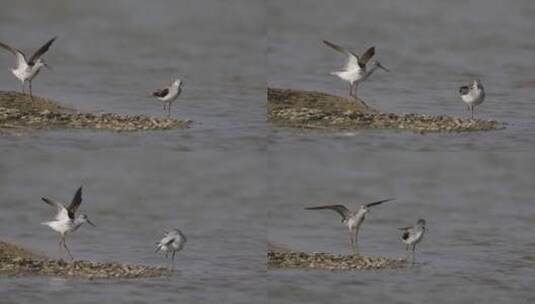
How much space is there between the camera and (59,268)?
868 cm

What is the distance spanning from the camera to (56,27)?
8.67m

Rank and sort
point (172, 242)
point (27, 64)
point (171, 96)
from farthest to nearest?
point (171, 96)
point (172, 242)
point (27, 64)

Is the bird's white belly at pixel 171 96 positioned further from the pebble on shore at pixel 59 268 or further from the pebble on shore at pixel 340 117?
the pebble on shore at pixel 59 268

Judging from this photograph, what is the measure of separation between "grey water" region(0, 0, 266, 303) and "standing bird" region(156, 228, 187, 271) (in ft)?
0.15

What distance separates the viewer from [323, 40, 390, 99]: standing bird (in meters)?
8.80

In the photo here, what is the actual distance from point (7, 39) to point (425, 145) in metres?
2.50

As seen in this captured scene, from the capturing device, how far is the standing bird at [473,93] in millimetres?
8773

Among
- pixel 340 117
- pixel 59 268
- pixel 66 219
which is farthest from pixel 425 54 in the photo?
pixel 59 268

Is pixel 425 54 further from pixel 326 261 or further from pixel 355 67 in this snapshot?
pixel 326 261

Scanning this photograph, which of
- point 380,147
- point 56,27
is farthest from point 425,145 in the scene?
point 56,27

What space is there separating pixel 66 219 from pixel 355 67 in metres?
1.89

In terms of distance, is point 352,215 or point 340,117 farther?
point 340,117

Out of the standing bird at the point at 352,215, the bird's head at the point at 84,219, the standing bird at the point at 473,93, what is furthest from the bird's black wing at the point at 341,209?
the bird's head at the point at 84,219

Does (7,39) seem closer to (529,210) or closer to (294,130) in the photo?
(294,130)
